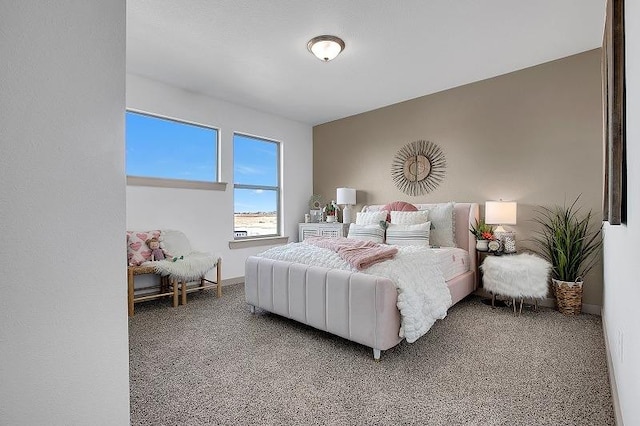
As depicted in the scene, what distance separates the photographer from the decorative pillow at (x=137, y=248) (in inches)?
133

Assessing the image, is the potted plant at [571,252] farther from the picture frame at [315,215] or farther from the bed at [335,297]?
the picture frame at [315,215]

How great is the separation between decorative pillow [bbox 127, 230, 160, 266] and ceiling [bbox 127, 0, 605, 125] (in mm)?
1844

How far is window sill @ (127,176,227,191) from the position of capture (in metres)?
3.63

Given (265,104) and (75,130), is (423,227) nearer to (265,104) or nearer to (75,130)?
(265,104)

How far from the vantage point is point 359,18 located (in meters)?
2.55

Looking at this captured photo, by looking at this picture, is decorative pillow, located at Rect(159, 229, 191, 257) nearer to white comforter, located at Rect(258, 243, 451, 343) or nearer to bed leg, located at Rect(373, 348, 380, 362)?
white comforter, located at Rect(258, 243, 451, 343)

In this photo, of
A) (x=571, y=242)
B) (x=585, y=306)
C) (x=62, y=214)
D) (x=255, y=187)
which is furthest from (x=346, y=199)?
(x=62, y=214)

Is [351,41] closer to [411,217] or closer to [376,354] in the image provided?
[411,217]

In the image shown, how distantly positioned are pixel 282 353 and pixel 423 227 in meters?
2.19

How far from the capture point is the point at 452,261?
3283 mm

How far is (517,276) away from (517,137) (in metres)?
1.64

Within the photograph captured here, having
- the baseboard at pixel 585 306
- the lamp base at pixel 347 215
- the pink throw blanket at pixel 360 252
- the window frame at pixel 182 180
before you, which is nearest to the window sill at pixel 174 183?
the window frame at pixel 182 180

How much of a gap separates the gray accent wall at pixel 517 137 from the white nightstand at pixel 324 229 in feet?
2.44

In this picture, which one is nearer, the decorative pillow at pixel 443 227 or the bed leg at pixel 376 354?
the bed leg at pixel 376 354
